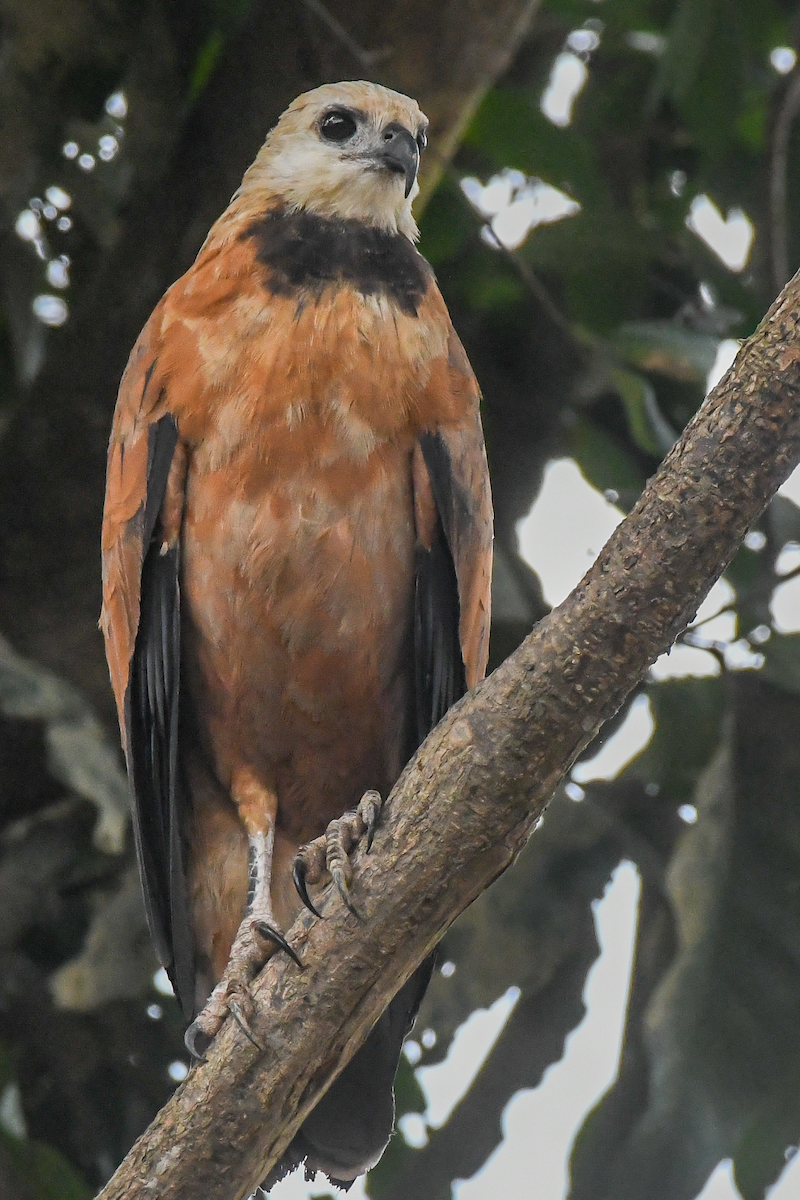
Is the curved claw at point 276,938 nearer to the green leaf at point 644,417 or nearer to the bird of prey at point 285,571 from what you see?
the bird of prey at point 285,571

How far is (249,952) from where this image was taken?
2.62 meters

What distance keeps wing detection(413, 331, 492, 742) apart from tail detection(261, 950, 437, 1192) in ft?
1.92

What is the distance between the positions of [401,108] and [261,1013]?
2.00 metres

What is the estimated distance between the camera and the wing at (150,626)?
2842 mm

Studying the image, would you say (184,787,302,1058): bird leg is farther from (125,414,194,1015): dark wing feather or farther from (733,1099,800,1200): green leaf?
(733,1099,800,1200): green leaf

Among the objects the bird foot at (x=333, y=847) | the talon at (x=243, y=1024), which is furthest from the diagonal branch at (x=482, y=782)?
the bird foot at (x=333, y=847)

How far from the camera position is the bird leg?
231 cm

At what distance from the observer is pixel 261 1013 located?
2.25m

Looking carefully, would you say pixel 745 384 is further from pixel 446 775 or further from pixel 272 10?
pixel 272 10

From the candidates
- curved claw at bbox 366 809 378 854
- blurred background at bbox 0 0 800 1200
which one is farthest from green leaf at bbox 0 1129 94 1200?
curved claw at bbox 366 809 378 854

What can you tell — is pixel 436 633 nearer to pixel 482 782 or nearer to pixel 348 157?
pixel 482 782

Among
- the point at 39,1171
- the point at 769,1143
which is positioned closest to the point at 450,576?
the point at 769,1143

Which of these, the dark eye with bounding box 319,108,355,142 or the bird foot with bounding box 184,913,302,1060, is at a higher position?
the dark eye with bounding box 319,108,355,142

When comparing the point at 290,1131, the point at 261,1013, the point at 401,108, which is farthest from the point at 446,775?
the point at 401,108
